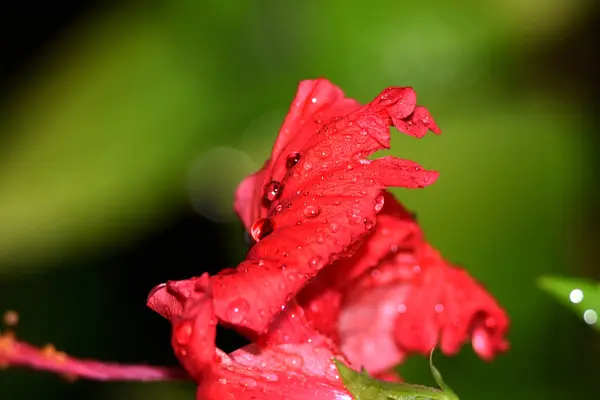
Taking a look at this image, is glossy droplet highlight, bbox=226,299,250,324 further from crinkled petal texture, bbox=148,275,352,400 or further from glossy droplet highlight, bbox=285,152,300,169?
glossy droplet highlight, bbox=285,152,300,169

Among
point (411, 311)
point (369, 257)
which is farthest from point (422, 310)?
point (369, 257)

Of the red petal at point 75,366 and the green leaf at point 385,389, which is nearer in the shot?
the green leaf at point 385,389

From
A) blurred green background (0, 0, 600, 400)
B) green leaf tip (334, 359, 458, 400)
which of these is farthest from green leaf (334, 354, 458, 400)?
blurred green background (0, 0, 600, 400)

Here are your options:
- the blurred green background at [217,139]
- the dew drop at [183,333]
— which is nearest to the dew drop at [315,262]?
the dew drop at [183,333]

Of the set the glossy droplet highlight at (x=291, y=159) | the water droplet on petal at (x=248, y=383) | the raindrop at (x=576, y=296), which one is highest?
the glossy droplet highlight at (x=291, y=159)

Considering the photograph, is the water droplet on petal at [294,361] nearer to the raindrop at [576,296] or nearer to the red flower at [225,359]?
the red flower at [225,359]

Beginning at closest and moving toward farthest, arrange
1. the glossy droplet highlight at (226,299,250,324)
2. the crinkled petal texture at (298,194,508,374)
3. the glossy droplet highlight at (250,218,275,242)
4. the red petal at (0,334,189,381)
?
the glossy droplet highlight at (226,299,250,324), the glossy droplet highlight at (250,218,275,242), the red petal at (0,334,189,381), the crinkled petal texture at (298,194,508,374)

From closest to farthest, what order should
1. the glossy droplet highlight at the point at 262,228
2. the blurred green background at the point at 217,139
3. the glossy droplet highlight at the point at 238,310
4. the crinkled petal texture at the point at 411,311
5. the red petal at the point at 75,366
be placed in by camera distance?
1. the glossy droplet highlight at the point at 238,310
2. the glossy droplet highlight at the point at 262,228
3. the red petal at the point at 75,366
4. the crinkled petal texture at the point at 411,311
5. the blurred green background at the point at 217,139
